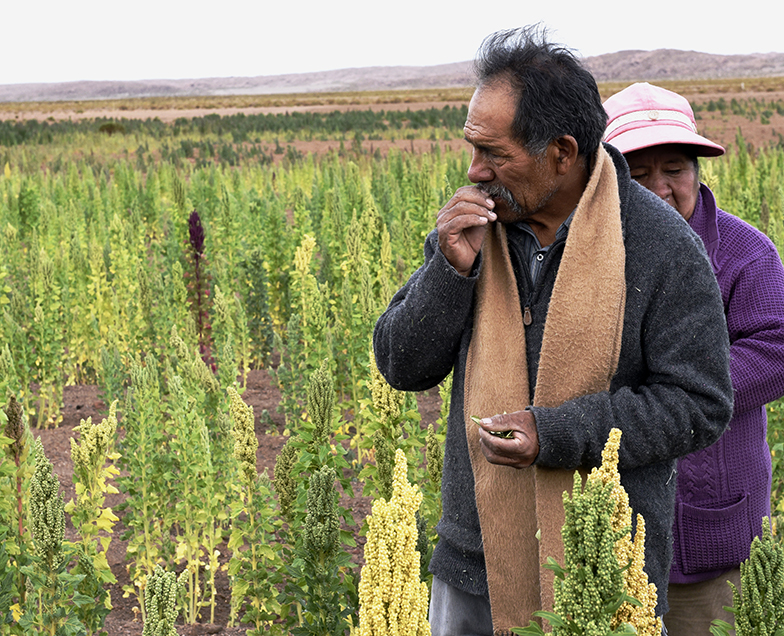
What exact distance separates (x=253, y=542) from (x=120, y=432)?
2643 mm

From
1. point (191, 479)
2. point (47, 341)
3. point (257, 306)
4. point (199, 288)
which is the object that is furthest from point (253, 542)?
point (257, 306)

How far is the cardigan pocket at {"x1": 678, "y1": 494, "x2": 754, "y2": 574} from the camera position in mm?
2113

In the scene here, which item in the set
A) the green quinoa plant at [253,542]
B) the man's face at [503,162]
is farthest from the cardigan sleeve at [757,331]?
the green quinoa plant at [253,542]

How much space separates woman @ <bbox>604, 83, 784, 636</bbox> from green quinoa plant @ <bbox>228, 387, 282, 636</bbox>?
1.55 meters

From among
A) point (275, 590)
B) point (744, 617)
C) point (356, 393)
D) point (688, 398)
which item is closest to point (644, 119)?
point (688, 398)

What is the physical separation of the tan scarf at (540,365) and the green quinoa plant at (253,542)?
4.91 feet

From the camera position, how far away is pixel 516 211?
1.79 m

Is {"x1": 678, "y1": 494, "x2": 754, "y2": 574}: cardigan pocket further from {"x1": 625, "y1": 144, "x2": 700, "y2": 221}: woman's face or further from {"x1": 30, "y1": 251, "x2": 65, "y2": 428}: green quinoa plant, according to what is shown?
{"x1": 30, "y1": 251, "x2": 65, "y2": 428}: green quinoa plant

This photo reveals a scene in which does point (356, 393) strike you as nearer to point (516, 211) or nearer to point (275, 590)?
point (275, 590)

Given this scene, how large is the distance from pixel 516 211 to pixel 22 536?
7.78 feet

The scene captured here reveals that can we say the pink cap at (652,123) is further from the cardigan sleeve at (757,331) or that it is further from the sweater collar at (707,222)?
the cardigan sleeve at (757,331)

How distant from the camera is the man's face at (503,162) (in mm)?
1724

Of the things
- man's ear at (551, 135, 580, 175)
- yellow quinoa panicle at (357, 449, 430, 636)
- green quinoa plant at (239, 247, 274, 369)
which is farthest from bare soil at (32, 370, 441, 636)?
man's ear at (551, 135, 580, 175)

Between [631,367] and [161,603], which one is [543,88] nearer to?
[631,367]
